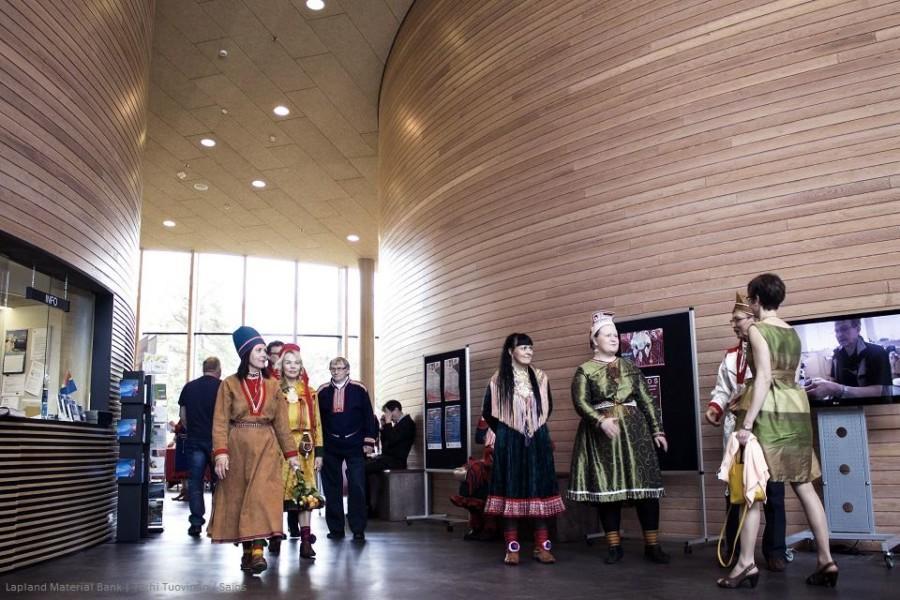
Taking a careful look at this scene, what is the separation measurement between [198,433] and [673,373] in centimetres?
403

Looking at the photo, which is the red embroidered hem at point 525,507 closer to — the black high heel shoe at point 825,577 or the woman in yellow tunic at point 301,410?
the woman in yellow tunic at point 301,410

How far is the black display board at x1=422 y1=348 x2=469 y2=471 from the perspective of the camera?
7617 millimetres

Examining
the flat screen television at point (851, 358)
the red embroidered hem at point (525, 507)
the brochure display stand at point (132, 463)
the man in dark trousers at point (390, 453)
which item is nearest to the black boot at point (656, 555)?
the red embroidered hem at point (525, 507)

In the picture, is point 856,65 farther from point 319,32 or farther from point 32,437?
point 319,32

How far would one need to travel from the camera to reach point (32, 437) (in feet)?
16.5

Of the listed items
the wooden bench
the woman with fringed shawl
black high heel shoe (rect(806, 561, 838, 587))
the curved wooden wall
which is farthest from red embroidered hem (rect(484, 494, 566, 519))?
the wooden bench

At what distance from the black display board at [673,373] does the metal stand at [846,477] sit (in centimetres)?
86

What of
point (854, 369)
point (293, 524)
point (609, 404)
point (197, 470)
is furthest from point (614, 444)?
point (197, 470)

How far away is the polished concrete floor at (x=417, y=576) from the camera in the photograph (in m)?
3.82

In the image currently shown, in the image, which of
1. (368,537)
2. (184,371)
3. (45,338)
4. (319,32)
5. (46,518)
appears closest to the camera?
(46,518)

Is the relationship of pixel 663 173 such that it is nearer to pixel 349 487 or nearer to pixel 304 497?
pixel 349 487

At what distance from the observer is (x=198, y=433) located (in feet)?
22.4

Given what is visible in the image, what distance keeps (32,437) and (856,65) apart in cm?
593

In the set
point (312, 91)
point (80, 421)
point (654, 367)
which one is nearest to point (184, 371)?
A: point (312, 91)
